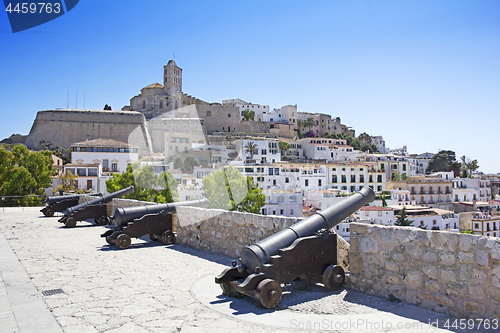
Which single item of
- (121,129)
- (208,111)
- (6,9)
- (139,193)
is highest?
(208,111)

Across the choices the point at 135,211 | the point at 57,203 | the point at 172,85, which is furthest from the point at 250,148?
the point at 135,211

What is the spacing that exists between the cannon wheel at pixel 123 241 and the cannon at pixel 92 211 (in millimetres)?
3352

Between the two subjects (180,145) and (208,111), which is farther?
(208,111)

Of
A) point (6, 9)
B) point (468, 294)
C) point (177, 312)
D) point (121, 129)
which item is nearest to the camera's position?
point (468, 294)

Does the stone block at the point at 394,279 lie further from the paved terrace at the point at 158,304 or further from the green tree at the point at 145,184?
the green tree at the point at 145,184

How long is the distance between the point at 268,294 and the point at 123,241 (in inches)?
167

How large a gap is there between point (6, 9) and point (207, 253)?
528 centimetres

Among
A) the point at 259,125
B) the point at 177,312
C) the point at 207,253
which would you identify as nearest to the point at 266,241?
the point at 177,312

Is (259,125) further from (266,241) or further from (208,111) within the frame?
(266,241)

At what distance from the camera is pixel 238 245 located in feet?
19.2

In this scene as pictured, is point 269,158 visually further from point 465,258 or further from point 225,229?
point 465,258

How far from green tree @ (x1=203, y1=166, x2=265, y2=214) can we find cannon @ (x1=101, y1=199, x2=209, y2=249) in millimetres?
20565

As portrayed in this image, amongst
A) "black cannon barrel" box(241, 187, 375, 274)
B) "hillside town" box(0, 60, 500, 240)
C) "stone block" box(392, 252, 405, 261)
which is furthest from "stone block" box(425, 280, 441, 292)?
"hillside town" box(0, 60, 500, 240)

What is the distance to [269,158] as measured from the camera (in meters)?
63.2
